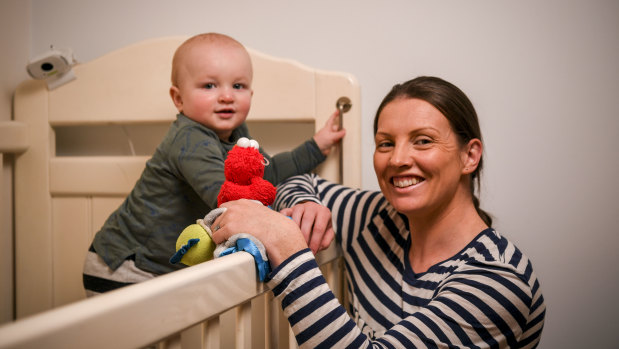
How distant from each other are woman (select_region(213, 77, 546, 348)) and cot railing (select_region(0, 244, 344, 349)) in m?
0.08

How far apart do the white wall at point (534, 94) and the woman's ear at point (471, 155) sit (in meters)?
0.40

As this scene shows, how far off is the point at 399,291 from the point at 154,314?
568mm

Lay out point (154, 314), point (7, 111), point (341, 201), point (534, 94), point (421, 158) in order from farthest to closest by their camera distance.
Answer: point (7, 111)
point (534, 94)
point (341, 201)
point (421, 158)
point (154, 314)

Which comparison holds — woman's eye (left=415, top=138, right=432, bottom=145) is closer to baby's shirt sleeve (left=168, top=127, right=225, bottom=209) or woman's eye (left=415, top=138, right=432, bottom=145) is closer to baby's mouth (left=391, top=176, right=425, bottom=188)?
baby's mouth (left=391, top=176, right=425, bottom=188)

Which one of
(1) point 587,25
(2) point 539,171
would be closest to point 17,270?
(2) point 539,171

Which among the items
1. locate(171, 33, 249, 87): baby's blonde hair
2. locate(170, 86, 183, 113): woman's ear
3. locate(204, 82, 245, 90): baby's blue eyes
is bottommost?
locate(170, 86, 183, 113): woman's ear

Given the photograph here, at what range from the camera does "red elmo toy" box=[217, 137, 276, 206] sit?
25.6 inches

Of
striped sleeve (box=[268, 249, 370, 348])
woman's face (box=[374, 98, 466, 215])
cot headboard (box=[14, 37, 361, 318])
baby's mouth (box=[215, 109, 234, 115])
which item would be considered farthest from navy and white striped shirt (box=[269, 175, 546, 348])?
cot headboard (box=[14, 37, 361, 318])

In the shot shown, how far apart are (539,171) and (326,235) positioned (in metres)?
0.68

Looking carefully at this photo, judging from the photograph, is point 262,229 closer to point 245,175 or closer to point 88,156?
point 245,175

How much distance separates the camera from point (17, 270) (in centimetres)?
141

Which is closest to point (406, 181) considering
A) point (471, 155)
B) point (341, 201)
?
point (471, 155)

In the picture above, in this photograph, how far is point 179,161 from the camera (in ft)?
2.94

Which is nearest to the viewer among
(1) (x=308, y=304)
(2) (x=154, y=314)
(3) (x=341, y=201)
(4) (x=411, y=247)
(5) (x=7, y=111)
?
(2) (x=154, y=314)
